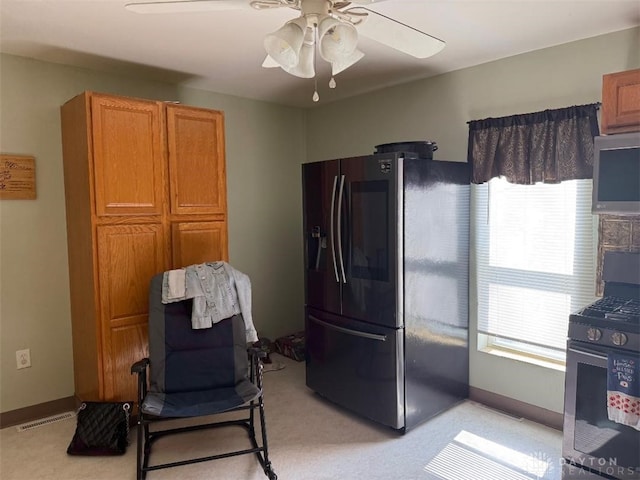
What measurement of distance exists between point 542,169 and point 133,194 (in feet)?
8.24

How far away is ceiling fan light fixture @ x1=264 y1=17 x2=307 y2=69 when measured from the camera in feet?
4.89

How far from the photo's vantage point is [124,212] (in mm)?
2703

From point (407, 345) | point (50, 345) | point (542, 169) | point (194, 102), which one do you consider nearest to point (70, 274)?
point (50, 345)

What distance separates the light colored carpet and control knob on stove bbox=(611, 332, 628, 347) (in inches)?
34.8

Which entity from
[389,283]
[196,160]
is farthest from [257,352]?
[196,160]

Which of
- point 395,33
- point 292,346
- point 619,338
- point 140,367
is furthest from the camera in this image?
point 292,346

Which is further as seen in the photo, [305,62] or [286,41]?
[305,62]

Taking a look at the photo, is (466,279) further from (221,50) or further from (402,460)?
(221,50)

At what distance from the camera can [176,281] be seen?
2666 millimetres

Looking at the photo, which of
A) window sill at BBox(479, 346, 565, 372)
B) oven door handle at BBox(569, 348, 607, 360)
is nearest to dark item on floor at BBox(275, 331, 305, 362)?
window sill at BBox(479, 346, 565, 372)

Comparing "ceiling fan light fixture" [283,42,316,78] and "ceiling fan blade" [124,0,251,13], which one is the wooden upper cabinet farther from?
"ceiling fan blade" [124,0,251,13]

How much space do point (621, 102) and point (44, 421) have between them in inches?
149

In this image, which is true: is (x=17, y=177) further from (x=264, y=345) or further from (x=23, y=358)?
(x=264, y=345)

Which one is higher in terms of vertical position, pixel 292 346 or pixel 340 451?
pixel 292 346
